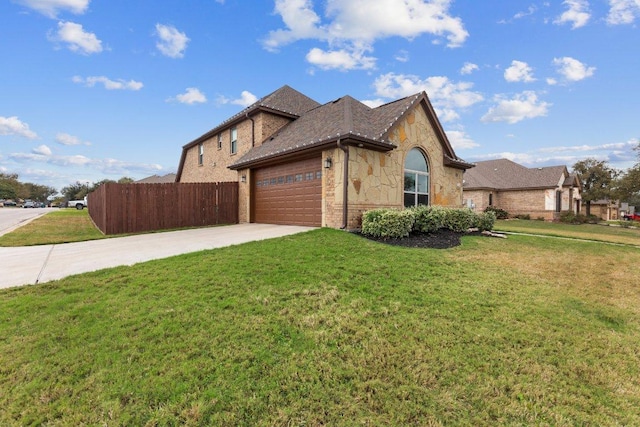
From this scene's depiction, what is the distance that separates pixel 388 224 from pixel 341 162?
9.03 ft

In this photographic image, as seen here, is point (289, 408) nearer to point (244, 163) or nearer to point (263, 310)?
point (263, 310)

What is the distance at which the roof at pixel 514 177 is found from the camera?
2920cm

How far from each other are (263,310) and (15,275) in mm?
5043

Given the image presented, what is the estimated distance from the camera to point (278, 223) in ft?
44.1

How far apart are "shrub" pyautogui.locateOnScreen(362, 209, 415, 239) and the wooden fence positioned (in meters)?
8.77

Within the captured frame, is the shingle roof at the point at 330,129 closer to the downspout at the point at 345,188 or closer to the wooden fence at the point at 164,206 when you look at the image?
the downspout at the point at 345,188

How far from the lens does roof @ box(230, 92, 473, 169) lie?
33.7 feet

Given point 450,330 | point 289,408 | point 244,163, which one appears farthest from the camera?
point 244,163

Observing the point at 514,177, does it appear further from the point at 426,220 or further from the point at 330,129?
the point at 330,129

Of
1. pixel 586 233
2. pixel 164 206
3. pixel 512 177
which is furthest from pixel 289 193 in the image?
pixel 512 177

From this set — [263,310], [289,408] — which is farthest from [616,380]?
[263,310]

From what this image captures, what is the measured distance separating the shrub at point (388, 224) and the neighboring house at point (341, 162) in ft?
3.01

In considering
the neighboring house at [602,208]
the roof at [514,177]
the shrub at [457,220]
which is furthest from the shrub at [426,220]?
the neighboring house at [602,208]

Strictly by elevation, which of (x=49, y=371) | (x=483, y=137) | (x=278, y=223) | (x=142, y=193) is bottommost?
(x=49, y=371)
